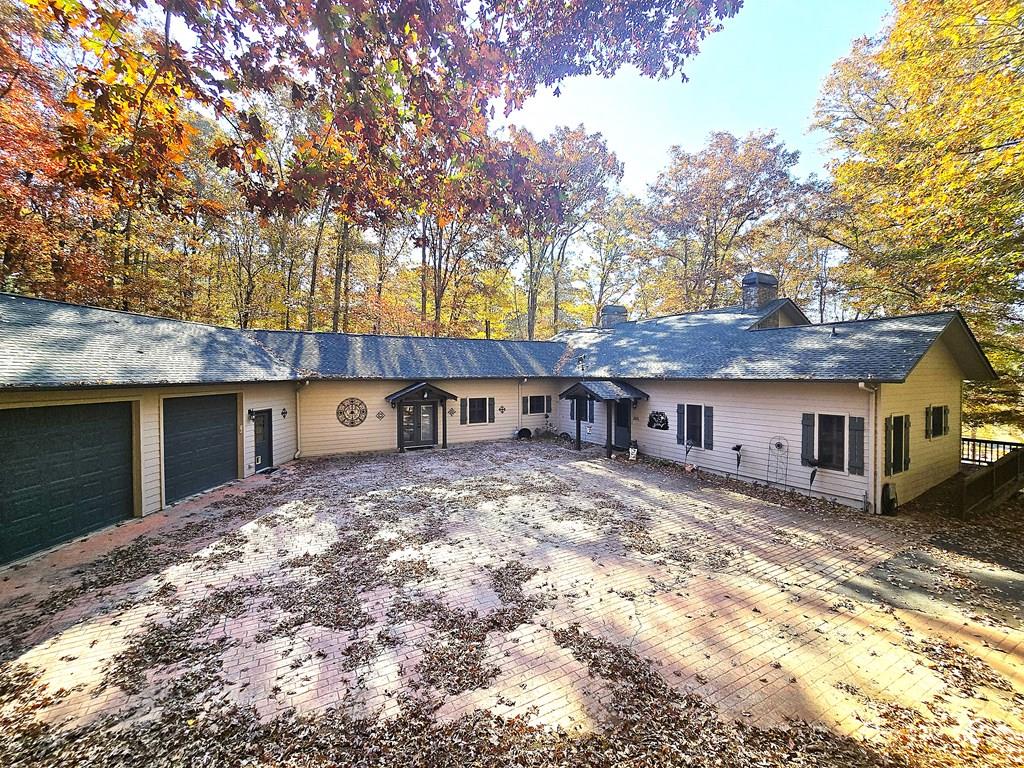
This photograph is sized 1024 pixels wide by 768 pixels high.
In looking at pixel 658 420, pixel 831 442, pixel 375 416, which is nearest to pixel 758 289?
pixel 658 420

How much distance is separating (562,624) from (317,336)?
47.3 ft

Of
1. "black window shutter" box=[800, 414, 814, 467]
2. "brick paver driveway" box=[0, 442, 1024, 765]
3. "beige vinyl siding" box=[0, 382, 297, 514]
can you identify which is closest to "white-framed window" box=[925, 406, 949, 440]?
"black window shutter" box=[800, 414, 814, 467]

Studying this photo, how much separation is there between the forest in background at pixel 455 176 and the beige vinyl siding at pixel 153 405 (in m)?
3.54

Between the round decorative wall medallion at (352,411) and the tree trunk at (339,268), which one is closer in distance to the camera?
the round decorative wall medallion at (352,411)

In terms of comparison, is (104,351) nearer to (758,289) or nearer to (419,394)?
(419,394)

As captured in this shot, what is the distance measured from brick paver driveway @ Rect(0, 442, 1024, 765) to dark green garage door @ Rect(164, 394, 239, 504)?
111 centimetres

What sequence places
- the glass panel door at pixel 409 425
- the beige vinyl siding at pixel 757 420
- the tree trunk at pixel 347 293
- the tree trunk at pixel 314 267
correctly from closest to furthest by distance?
the beige vinyl siding at pixel 757 420 < the glass panel door at pixel 409 425 < the tree trunk at pixel 314 267 < the tree trunk at pixel 347 293

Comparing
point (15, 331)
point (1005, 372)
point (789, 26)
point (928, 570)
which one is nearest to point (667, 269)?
point (1005, 372)

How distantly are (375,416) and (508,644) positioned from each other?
37.3ft

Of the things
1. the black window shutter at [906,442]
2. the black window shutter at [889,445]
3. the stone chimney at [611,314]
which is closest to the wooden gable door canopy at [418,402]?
the stone chimney at [611,314]

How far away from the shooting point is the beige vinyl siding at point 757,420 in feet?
29.3

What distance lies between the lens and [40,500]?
6.27 metres

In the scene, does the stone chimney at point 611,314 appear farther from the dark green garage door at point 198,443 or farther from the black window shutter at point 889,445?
the dark green garage door at point 198,443

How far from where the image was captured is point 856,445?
8.76 m
